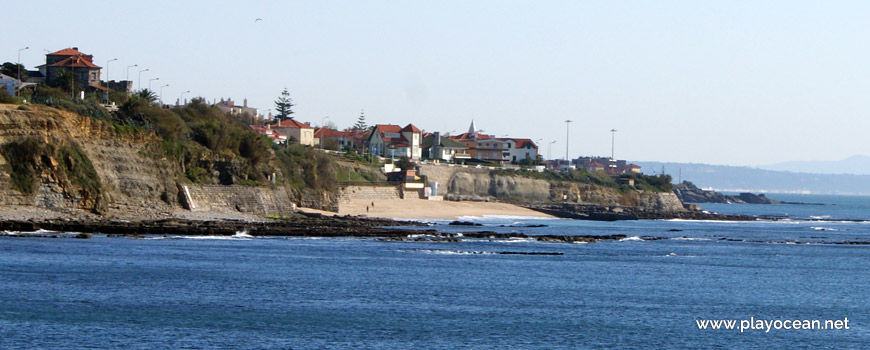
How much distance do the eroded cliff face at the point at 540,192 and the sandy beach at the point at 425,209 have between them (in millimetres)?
5661

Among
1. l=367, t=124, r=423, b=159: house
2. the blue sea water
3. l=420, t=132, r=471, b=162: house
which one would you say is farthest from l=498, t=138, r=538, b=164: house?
the blue sea water

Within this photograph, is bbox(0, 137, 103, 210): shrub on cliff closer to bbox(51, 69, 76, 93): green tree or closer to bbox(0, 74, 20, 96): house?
bbox(0, 74, 20, 96): house

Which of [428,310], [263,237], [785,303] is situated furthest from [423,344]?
[263,237]

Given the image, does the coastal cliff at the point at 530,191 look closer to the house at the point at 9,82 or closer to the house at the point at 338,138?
the house at the point at 338,138

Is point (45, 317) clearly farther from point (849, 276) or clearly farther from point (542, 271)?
point (849, 276)

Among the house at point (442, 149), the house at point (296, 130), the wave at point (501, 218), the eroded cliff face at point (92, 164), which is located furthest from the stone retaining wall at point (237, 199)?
the house at point (442, 149)

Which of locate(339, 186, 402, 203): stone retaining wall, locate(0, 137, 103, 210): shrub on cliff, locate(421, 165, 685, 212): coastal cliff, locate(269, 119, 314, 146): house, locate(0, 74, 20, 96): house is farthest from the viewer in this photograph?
locate(269, 119, 314, 146): house

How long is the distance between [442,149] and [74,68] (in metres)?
53.3

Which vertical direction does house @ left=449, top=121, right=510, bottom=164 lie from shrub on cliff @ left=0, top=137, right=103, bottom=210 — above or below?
above

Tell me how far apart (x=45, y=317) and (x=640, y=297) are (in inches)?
746

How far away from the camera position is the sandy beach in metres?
85.1

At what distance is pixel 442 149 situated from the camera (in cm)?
13150

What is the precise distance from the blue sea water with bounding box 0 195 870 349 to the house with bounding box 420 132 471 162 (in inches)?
2891

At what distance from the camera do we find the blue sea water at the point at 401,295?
27.8 metres
